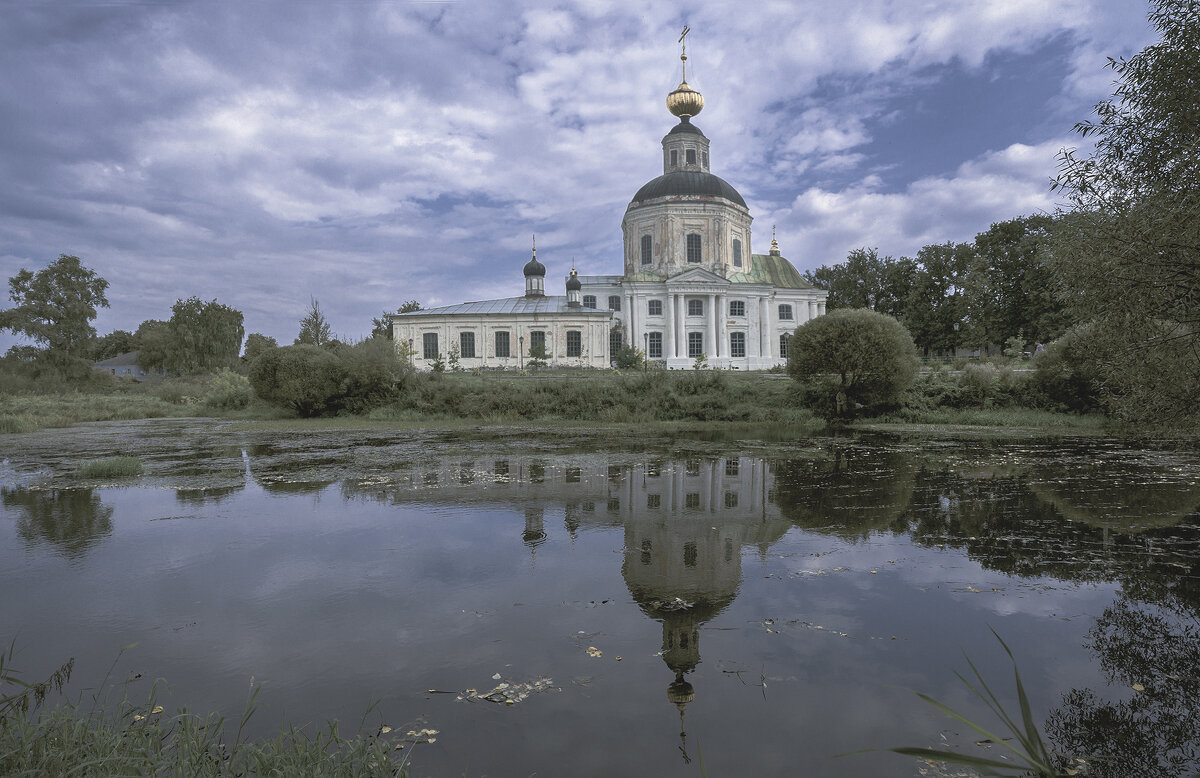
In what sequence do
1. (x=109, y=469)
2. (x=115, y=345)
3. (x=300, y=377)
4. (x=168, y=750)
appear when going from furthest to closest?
(x=115, y=345), (x=300, y=377), (x=109, y=469), (x=168, y=750)

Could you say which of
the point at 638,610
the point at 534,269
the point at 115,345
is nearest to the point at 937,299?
the point at 534,269

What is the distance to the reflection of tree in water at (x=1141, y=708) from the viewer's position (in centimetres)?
365

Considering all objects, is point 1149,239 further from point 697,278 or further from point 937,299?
point 937,299

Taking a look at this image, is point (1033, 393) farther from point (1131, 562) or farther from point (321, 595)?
point (321, 595)

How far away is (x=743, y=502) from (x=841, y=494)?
6.44 ft

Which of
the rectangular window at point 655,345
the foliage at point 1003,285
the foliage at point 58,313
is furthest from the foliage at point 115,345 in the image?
the foliage at point 1003,285

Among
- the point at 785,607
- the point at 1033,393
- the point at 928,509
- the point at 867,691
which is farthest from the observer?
the point at 1033,393

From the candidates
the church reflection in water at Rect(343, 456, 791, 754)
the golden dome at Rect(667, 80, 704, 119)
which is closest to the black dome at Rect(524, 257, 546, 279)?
the golden dome at Rect(667, 80, 704, 119)

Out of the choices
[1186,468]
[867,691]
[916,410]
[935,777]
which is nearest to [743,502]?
[867,691]

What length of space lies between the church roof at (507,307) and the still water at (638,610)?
120ft

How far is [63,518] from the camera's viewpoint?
959 cm

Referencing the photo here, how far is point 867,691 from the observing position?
4406 mm

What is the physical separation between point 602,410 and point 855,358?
10.4 metres

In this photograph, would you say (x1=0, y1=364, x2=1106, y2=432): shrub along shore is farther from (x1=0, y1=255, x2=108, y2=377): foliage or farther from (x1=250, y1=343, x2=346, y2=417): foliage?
(x1=0, y1=255, x2=108, y2=377): foliage
